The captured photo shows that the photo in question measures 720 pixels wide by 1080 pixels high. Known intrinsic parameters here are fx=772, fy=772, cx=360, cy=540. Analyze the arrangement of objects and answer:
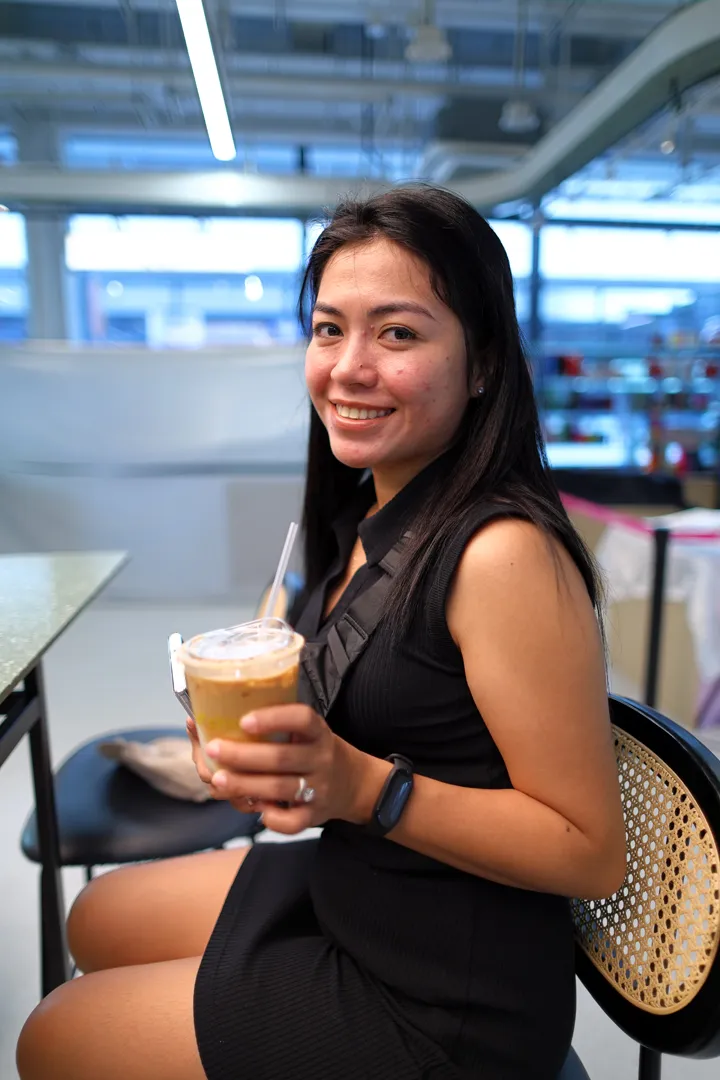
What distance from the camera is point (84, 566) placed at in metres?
1.76

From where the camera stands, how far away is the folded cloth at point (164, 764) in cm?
148

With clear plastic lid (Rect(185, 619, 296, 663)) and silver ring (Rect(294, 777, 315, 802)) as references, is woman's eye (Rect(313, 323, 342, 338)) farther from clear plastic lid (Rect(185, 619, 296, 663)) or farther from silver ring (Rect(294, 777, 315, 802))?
silver ring (Rect(294, 777, 315, 802))

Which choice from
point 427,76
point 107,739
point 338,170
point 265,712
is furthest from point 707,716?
point 338,170

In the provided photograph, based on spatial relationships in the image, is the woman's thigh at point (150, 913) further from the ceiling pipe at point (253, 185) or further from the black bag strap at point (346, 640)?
the ceiling pipe at point (253, 185)

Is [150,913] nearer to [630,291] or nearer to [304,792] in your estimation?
[304,792]

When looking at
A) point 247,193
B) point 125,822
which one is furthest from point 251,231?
point 125,822

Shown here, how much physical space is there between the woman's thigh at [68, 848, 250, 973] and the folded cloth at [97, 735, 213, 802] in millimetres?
242

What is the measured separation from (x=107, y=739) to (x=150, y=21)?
5383 millimetres

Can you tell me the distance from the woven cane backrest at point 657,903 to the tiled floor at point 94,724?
0.39 feet

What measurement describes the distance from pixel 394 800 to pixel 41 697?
850mm

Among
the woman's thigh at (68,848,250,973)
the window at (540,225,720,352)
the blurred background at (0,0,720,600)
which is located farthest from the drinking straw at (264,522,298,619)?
the window at (540,225,720,352)

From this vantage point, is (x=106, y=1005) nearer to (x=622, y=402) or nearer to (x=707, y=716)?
(x=707, y=716)

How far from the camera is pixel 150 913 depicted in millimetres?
1151

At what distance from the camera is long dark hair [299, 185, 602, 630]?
0.94 m
